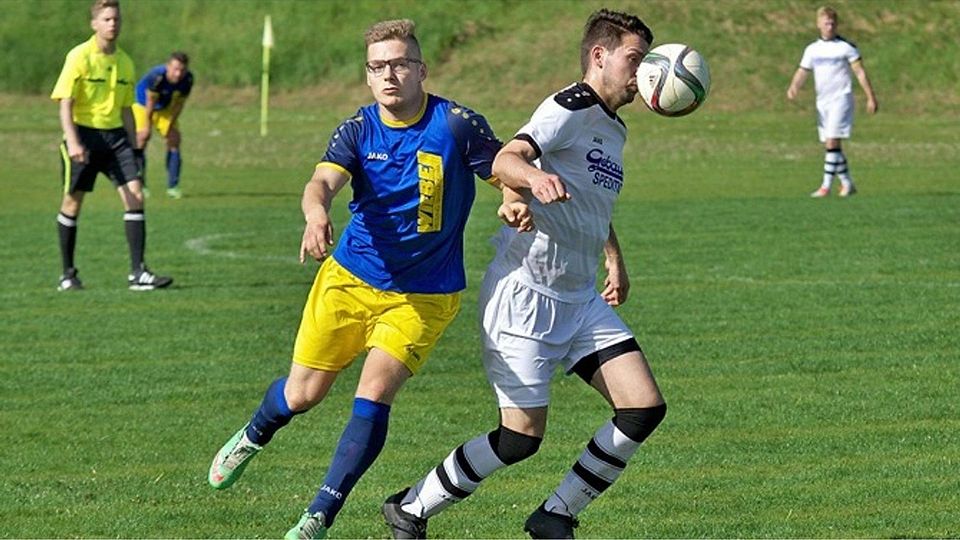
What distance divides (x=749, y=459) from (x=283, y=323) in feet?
19.7

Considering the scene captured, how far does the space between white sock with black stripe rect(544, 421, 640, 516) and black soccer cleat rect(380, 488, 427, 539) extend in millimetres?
537

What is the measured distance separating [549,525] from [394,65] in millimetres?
2025

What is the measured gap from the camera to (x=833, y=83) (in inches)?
1016

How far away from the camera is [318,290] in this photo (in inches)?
310

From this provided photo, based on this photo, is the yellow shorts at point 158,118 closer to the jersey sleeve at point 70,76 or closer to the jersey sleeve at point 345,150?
the jersey sleeve at point 70,76

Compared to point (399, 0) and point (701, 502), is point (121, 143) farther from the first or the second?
point (399, 0)

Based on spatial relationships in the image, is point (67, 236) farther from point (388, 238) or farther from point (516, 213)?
point (516, 213)

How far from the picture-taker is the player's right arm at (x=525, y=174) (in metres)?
6.69

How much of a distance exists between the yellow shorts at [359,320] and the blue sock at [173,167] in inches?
776

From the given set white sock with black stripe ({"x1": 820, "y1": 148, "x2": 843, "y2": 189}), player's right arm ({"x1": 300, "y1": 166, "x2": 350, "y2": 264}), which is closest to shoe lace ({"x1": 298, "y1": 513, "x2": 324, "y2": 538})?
player's right arm ({"x1": 300, "y1": 166, "x2": 350, "y2": 264})

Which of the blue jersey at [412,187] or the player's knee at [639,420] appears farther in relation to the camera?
the blue jersey at [412,187]

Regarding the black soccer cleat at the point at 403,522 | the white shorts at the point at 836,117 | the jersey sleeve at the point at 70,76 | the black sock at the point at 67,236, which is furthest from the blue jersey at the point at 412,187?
the white shorts at the point at 836,117

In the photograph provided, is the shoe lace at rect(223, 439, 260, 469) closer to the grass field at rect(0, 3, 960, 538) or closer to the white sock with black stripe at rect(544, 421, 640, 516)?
the grass field at rect(0, 3, 960, 538)

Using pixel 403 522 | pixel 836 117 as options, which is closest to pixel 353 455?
pixel 403 522
